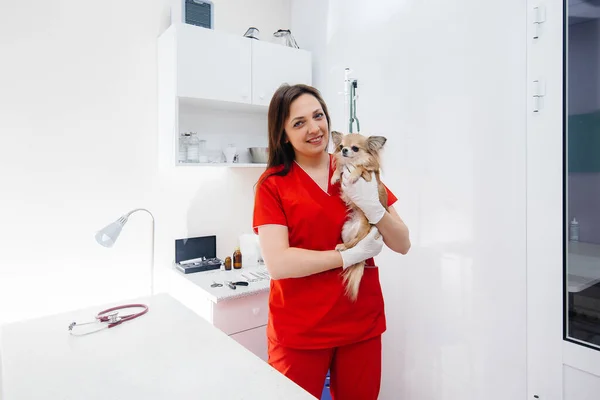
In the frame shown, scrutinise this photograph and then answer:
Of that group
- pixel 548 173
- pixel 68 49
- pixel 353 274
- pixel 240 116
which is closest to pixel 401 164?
pixel 548 173

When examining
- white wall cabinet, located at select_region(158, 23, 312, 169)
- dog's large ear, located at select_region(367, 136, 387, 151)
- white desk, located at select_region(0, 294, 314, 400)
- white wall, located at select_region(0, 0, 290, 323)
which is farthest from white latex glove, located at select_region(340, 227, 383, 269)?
white wall, located at select_region(0, 0, 290, 323)

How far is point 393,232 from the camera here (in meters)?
1.39

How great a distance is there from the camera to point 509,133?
163cm

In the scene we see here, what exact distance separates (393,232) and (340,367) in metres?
0.53

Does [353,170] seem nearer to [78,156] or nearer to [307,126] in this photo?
[307,126]

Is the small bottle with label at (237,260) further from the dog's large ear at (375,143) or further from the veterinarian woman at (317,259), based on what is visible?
the dog's large ear at (375,143)

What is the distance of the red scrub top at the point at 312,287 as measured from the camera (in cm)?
135

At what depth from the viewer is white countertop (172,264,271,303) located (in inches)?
80.7

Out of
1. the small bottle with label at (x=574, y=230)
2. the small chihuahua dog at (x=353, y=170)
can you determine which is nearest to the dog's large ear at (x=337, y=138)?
the small chihuahua dog at (x=353, y=170)

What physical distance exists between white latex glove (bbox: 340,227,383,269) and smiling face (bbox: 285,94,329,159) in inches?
14.4

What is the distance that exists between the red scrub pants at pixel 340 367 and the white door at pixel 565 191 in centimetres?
74

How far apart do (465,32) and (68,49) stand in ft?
6.78

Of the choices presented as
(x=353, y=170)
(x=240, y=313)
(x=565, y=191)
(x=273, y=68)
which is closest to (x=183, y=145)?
(x=273, y=68)

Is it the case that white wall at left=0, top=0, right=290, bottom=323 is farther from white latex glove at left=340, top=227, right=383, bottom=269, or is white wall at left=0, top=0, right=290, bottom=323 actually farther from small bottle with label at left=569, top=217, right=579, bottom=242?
small bottle with label at left=569, top=217, right=579, bottom=242
